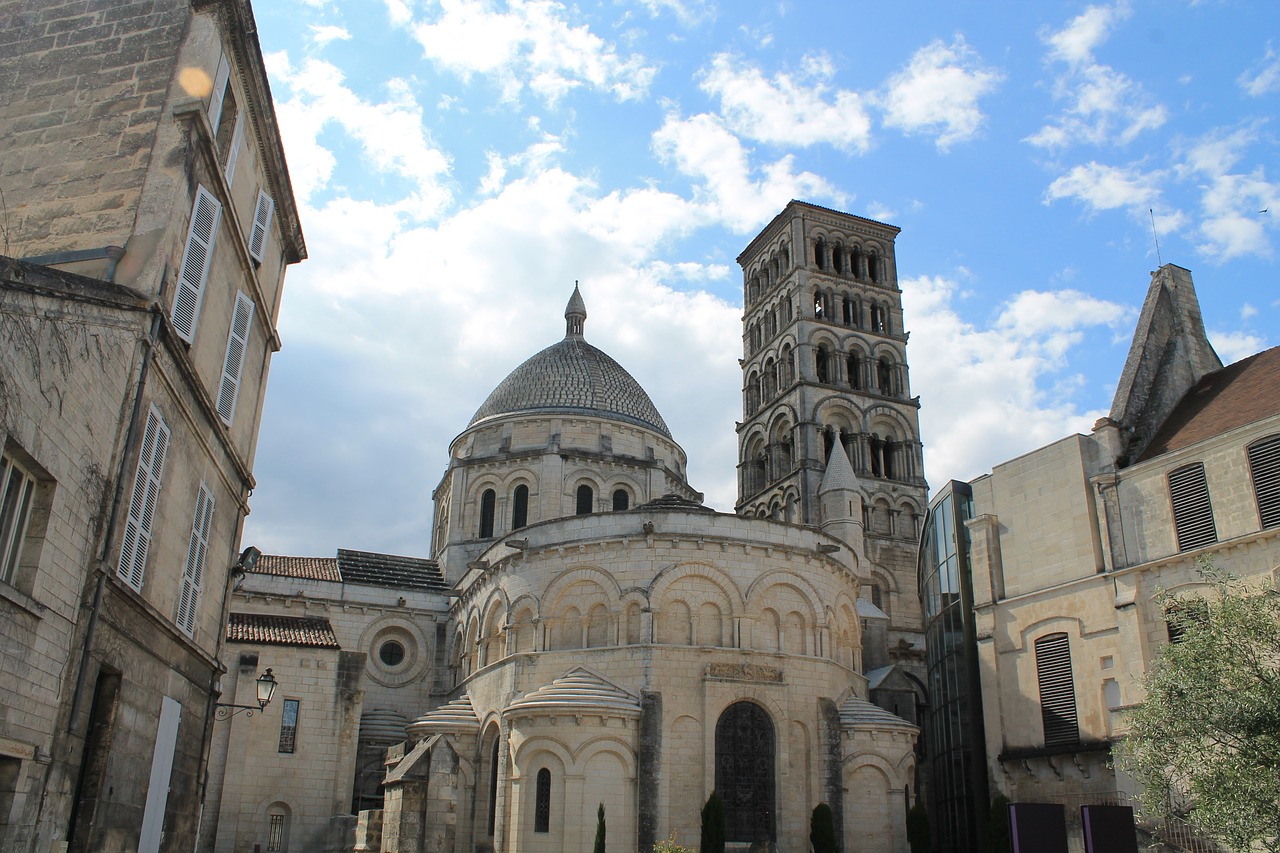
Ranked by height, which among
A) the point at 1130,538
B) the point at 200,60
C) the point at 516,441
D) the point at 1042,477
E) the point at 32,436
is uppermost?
the point at 516,441

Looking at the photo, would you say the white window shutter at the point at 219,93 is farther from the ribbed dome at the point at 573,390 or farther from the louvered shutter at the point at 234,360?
the ribbed dome at the point at 573,390

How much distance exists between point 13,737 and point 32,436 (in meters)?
3.24

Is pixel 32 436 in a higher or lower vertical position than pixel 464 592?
lower

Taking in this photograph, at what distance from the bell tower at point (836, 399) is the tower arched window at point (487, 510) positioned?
1573 centimetres

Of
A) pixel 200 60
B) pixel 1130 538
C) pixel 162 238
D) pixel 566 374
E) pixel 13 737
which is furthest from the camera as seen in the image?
pixel 566 374

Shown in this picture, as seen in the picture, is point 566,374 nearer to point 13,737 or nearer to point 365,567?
point 365,567

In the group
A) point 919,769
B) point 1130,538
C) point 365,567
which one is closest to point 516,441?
point 365,567

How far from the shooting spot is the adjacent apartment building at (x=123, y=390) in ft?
37.4

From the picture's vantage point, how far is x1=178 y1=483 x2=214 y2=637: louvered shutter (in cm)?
1702

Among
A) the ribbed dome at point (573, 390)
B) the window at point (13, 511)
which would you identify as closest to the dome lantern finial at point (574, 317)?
the ribbed dome at point (573, 390)

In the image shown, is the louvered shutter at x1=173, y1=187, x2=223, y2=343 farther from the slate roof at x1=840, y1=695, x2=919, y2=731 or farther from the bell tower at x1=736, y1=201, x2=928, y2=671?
the bell tower at x1=736, y1=201, x2=928, y2=671

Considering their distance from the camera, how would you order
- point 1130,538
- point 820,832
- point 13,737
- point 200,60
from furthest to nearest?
point 820,832, point 1130,538, point 200,60, point 13,737

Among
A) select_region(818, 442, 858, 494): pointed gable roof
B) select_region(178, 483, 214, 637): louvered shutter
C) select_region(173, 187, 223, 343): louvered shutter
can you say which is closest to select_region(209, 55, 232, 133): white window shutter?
select_region(173, 187, 223, 343): louvered shutter

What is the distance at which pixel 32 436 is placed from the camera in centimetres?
1111
